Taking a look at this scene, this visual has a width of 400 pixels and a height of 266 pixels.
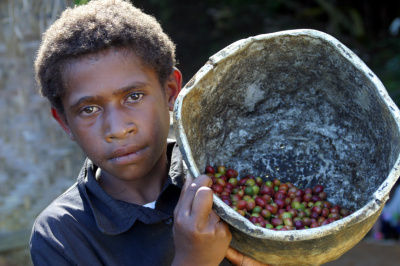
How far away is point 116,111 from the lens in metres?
1.66

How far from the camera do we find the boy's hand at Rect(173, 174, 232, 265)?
4.67 feet

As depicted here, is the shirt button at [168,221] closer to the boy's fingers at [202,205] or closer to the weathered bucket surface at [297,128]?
the weathered bucket surface at [297,128]

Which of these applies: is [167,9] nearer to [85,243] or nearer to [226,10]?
[226,10]

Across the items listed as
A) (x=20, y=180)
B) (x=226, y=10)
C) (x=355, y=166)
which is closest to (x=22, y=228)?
(x=20, y=180)

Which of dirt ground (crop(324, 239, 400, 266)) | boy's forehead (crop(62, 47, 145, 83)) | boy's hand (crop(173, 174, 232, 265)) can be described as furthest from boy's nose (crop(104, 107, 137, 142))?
dirt ground (crop(324, 239, 400, 266))

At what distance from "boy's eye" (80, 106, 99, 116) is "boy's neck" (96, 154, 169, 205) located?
309 mm

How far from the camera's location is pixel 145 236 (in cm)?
177

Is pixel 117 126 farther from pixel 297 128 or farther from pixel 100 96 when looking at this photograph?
pixel 297 128

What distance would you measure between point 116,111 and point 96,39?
0.25 meters

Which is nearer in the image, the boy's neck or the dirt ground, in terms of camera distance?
the boy's neck

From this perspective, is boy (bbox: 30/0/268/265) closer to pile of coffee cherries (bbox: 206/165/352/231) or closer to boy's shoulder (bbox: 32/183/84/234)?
boy's shoulder (bbox: 32/183/84/234)

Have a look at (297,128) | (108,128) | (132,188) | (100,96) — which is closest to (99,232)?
(132,188)

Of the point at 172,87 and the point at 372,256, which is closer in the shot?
the point at 172,87

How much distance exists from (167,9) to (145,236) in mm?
6309
